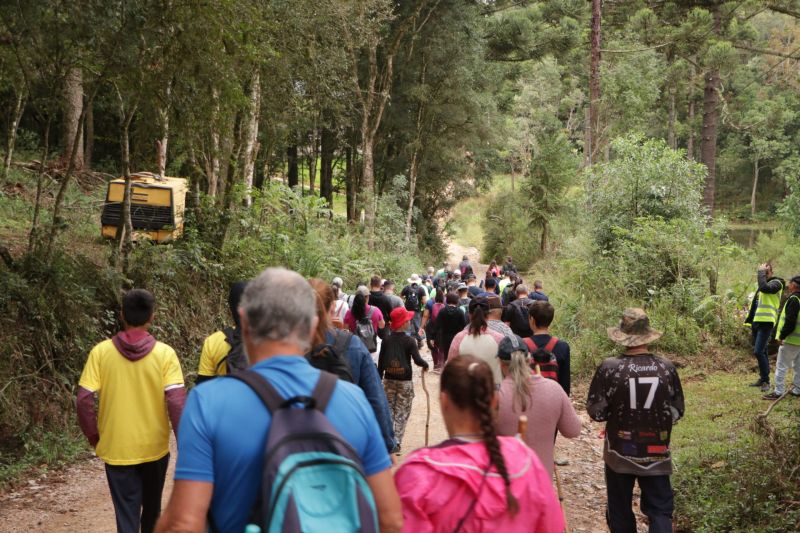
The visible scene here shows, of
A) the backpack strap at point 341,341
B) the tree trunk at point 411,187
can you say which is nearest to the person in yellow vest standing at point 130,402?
the backpack strap at point 341,341

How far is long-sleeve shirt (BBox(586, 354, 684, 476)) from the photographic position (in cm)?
535

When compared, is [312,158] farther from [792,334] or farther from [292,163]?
[792,334]

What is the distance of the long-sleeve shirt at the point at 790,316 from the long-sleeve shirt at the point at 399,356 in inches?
221

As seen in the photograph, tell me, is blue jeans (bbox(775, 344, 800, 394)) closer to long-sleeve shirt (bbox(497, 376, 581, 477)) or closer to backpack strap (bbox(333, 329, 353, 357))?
long-sleeve shirt (bbox(497, 376, 581, 477))

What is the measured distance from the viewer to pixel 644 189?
18.1 metres

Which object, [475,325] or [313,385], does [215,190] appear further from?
[313,385]

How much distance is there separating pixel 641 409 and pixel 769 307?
294 inches

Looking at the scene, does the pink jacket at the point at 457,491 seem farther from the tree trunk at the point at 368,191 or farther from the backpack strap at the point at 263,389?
the tree trunk at the point at 368,191

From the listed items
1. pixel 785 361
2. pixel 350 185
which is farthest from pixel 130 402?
pixel 350 185

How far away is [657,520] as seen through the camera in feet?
17.6

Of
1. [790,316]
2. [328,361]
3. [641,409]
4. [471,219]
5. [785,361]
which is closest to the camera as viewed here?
[328,361]

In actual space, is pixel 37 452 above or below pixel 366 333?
below

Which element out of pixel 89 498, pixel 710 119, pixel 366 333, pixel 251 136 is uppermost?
pixel 710 119

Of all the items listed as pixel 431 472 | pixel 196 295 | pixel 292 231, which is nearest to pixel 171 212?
pixel 292 231
